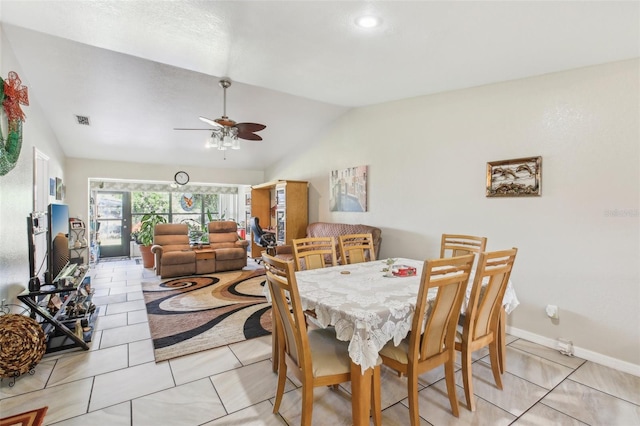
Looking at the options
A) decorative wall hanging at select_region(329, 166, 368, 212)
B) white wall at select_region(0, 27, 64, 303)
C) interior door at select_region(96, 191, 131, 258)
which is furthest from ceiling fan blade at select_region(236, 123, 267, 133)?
interior door at select_region(96, 191, 131, 258)

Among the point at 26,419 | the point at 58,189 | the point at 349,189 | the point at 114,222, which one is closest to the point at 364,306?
the point at 26,419

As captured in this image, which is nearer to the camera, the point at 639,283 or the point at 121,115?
the point at 639,283

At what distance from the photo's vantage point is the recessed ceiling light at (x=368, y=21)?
213 centimetres

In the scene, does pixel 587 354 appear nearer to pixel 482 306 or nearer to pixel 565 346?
pixel 565 346

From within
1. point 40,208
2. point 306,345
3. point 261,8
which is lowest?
point 306,345

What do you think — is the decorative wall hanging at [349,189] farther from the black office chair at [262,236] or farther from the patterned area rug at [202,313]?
the patterned area rug at [202,313]

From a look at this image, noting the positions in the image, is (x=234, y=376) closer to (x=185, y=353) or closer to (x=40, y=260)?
(x=185, y=353)

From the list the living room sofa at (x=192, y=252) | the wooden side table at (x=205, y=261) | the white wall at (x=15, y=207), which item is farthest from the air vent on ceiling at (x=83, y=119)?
the wooden side table at (x=205, y=261)

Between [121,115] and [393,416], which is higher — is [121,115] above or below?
above

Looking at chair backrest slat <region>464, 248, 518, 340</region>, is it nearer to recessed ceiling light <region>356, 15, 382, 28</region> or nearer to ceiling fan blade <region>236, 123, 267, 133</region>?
recessed ceiling light <region>356, 15, 382, 28</region>

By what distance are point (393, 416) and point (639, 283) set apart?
86.9 inches

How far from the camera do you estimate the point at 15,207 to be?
2646 millimetres

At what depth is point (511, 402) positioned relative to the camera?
81.2 inches

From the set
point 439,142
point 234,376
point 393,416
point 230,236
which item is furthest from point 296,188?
point 393,416
